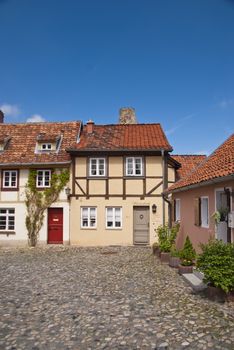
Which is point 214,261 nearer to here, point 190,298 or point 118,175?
point 190,298

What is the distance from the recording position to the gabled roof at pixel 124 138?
17953mm

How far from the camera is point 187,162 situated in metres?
21.6

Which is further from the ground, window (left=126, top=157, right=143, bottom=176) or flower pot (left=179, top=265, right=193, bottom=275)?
window (left=126, top=157, right=143, bottom=176)

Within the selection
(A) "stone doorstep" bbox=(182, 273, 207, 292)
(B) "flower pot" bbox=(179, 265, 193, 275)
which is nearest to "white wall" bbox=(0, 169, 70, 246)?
(B) "flower pot" bbox=(179, 265, 193, 275)

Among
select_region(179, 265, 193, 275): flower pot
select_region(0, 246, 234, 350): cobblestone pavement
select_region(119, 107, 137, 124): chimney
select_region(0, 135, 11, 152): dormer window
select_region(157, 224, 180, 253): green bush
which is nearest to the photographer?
select_region(0, 246, 234, 350): cobblestone pavement

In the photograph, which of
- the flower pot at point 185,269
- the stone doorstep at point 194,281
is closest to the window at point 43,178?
the flower pot at point 185,269

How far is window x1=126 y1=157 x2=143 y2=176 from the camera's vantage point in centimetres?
1800

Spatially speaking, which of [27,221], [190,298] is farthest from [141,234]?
[190,298]

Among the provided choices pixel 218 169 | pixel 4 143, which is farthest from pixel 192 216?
pixel 4 143

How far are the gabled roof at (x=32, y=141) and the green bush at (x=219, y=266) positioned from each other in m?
12.3

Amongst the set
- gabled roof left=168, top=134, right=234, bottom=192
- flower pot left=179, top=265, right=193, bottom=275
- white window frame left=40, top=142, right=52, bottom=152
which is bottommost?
flower pot left=179, top=265, right=193, bottom=275

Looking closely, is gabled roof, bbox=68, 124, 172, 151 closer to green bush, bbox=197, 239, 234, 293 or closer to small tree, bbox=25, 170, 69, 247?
small tree, bbox=25, 170, 69, 247

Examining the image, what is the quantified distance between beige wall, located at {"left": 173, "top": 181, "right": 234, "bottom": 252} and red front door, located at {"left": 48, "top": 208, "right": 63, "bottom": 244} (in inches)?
265

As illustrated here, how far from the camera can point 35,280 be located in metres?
9.45
